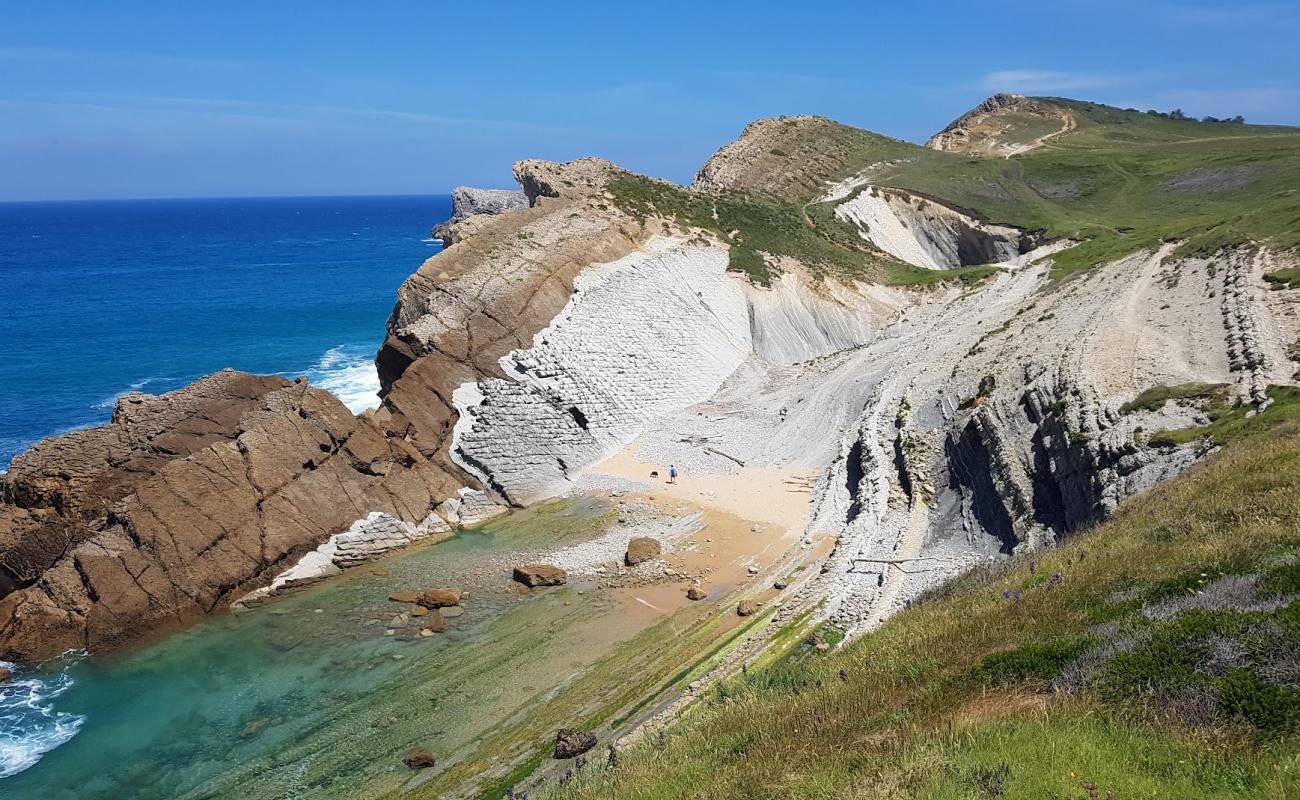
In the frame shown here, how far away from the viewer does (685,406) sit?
4656 cm

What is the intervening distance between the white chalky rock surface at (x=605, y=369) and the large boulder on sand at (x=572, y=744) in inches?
742

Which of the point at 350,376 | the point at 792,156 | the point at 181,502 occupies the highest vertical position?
the point at 792,156

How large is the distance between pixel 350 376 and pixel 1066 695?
6087 cm

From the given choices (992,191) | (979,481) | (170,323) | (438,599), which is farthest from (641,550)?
(170,323)

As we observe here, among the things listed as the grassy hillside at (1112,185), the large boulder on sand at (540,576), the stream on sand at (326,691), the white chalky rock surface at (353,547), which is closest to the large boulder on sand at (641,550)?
the stream on sand at (326,691)

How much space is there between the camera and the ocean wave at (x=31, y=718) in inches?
850

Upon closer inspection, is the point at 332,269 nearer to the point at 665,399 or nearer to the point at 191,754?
the point at 665,399

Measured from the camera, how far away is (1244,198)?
220ft

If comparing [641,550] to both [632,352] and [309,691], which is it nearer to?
[309,691]

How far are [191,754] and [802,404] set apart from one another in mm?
30938

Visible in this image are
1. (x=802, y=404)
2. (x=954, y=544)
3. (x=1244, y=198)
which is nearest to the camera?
(x=954, y=544)

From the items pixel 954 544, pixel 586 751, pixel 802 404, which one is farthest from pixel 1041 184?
pixel 586 751

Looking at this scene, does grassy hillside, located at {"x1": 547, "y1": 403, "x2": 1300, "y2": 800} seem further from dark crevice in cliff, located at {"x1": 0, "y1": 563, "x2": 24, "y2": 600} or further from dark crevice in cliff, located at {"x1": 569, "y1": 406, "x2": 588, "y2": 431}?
dark crevice in cliff, located at {"x1": 569, "y1": 406, "x2": 588, "y2": 431}

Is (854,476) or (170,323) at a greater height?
(170,323)
